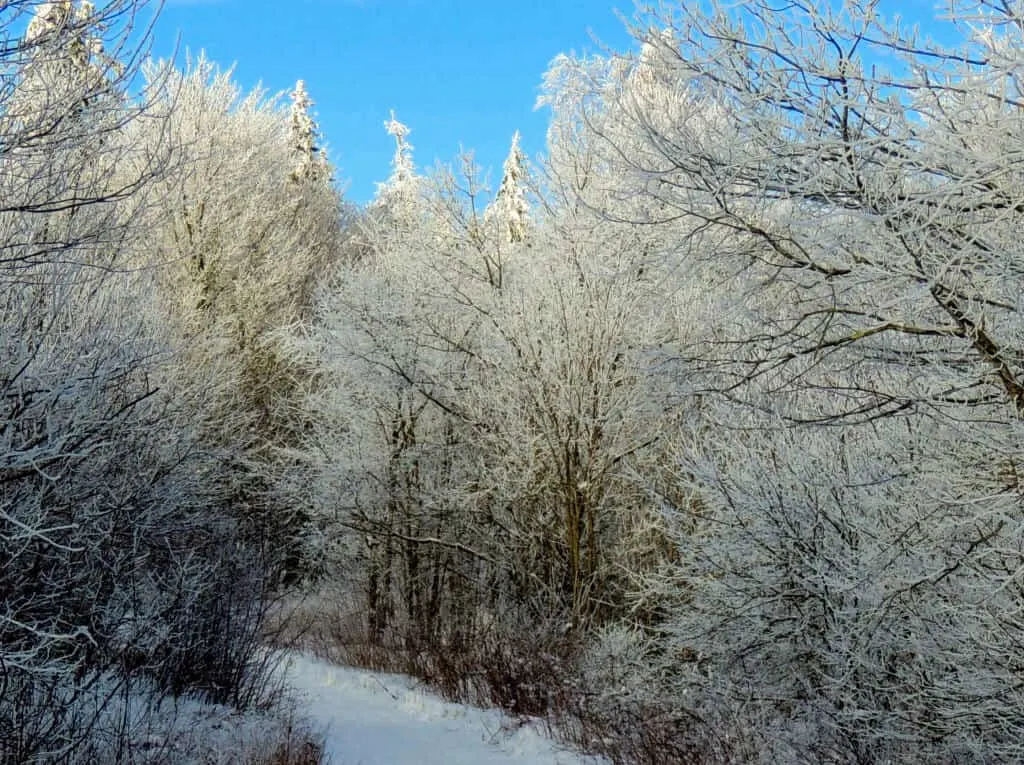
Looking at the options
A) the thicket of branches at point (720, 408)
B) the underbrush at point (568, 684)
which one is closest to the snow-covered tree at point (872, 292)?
the thicket of branches at point (720, 408)

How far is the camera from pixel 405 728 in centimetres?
913

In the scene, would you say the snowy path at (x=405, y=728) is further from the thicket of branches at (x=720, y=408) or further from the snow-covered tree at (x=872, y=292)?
the snow-covered tree at (x=872, y=292)

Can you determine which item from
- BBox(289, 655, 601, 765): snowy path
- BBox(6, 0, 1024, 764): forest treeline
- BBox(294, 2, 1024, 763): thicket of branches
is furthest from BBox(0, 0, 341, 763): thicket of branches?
BBox(294, 2, 1024, 763): thicket of branches

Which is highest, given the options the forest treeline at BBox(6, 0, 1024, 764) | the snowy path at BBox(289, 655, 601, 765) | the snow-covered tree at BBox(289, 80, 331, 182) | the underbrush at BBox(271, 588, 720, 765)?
the snow-covered tree at BBox(289, 80, 331, 182)

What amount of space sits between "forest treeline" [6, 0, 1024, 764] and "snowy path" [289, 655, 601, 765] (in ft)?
1.53

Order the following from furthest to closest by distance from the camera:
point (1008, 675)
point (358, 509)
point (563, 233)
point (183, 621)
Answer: point (358, 509) < point (563, 233) < point (183, 621) < point (1008, 675)

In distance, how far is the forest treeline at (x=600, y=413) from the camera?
397 cm

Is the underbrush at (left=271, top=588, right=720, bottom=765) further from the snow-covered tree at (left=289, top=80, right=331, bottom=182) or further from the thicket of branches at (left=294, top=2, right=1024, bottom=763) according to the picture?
the snow-covered tree at (left=289, top=80, right=331, bottom=182)

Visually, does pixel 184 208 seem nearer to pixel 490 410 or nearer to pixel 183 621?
pixel 490 410

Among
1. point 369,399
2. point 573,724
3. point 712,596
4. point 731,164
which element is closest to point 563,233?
point 369,399

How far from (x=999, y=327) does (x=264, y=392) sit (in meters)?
17.4

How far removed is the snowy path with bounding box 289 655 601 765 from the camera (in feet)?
25.8

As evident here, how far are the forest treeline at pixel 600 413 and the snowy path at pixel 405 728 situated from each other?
466mm

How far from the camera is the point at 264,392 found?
1959 cm
